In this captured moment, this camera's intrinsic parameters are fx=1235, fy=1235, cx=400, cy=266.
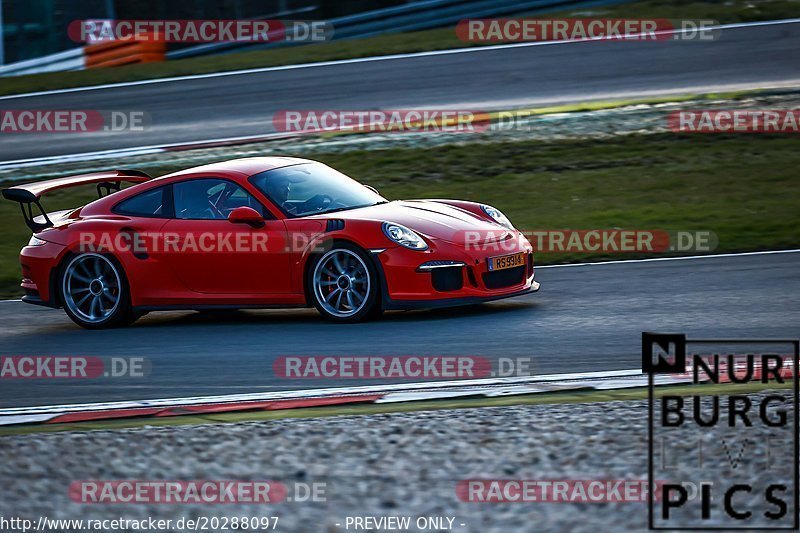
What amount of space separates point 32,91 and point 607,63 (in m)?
9.29

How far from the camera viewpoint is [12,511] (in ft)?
16.3

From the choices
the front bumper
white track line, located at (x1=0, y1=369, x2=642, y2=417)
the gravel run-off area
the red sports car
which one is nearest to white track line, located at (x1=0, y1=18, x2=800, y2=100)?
the red sports car

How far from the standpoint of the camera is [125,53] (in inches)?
878

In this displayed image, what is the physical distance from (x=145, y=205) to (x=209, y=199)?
59 cm

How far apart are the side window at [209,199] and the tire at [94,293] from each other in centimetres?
72

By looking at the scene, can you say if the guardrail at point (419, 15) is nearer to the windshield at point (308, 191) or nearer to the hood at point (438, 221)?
the windshield at point (308, 191)

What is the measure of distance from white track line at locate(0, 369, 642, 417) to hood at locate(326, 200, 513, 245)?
1.97m

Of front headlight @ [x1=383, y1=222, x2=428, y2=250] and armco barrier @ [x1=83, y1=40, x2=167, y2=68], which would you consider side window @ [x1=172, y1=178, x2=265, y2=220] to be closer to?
front headlight @ [x1=383, y1=222, x2=428, y2=250]

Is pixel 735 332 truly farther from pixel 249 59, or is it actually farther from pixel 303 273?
pixel 249 59

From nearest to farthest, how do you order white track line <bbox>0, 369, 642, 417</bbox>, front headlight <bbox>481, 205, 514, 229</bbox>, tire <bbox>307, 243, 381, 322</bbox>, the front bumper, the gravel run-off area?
1. the gravel run-off area
2. white track line <bbox>0, 369, 642, 417</bbox>
3. the front bumper
4. tire <bbox>307, 243, 381, 322</bbox>
5. front headlight <bbox>481, 205, 514, 229</bbox>

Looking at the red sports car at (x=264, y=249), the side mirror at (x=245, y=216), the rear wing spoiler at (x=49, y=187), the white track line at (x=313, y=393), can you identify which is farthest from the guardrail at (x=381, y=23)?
the white track line at (x=313, y=393)

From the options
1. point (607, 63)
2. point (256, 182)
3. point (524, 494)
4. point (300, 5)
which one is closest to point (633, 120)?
point (607, 63)

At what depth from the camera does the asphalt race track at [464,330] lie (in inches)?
301

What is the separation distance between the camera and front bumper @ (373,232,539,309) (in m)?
8.75
